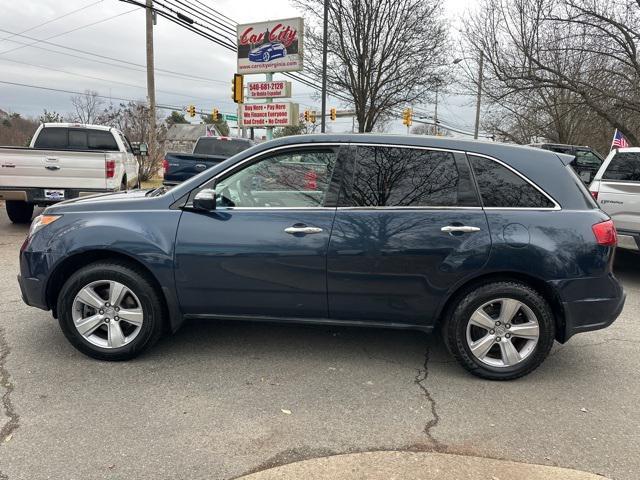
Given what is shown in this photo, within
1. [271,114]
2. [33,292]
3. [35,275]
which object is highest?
[271,114]

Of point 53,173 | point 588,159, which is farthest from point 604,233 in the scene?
point 588,159

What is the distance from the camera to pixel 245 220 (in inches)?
143

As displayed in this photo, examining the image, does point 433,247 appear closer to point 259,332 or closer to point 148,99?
point 259,332

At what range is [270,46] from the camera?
18266 mm

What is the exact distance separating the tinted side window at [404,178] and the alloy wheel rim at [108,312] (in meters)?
1.74

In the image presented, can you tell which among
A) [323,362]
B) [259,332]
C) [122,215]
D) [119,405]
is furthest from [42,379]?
[323,362]

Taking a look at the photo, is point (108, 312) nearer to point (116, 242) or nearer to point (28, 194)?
point (116, 242)

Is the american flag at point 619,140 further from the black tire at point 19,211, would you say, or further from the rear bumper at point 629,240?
the black tire at point 19,211

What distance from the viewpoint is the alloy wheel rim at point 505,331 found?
11.7ft

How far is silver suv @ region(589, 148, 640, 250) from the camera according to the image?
643 cm

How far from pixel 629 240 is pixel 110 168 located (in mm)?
7747

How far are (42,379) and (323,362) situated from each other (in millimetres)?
1962

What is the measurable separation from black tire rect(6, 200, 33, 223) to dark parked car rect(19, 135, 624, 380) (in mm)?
6646

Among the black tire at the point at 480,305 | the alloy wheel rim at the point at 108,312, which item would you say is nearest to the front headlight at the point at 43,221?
the alloy wheel rim at the point at 108,312
